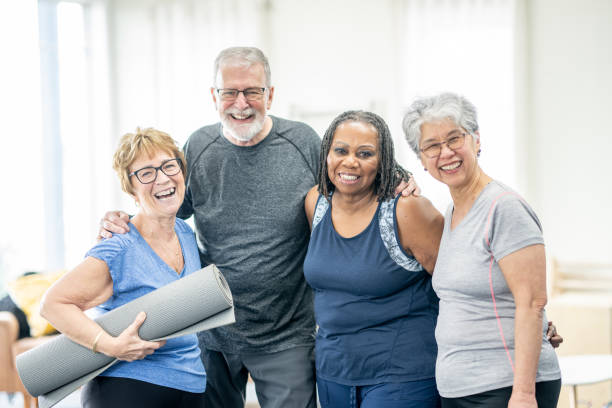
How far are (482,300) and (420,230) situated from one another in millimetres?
293

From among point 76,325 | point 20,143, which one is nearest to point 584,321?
point 76,325

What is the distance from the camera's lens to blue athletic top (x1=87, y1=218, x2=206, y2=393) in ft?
5.18

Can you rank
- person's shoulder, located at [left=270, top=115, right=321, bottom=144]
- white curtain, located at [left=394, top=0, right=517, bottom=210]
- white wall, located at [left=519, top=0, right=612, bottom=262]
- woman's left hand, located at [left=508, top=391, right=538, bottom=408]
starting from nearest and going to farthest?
1. woman's left hand, located at [left=508, top=391, right=538, bottom=408]
2. person's shoulder, located at [left=270, top=115, right=321, bottom=144]
3. white wall, located at [left=519, top=0, right=612, bottom=262]
4. white curtain, located at [left=394, top=0, right=517, bottom=210]

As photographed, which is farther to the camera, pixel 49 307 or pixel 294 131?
pixel 294 131

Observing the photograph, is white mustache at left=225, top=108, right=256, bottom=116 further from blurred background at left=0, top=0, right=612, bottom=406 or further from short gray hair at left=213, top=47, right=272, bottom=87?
blurred background at left=0, top=0, right=612, bottom=406

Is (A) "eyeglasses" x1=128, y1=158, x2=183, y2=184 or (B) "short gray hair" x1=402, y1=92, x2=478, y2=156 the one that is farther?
(A) "eyeglasses" x1=128, y1=158, x2=183, y2=184

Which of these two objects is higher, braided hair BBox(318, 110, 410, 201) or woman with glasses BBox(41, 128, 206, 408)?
braided hair BBox(318, 110, 410, 201)

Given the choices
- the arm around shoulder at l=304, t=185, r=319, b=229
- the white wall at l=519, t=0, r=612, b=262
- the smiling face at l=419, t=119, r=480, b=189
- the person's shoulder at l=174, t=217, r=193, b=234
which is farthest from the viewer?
the white wall at l=519, t=0, r=612, b=262

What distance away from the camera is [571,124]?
4.27m

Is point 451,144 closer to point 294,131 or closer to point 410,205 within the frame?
point 410,205

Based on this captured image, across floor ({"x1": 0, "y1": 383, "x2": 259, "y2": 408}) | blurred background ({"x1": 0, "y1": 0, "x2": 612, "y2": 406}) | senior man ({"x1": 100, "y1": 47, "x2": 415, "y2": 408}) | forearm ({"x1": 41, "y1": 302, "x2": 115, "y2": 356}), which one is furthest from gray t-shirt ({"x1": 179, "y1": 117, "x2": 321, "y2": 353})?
blurred background ({"x1": 0, "y1": 0, "x2": 612, "y2": 406})

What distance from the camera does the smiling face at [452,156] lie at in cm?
147

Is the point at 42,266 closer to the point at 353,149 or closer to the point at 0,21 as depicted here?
the point at 0,21

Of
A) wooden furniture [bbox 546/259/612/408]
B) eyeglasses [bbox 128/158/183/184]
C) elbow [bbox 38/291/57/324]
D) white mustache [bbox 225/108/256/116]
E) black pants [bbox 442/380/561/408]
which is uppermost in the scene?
white mustache [bbox 225/108/256/116]
